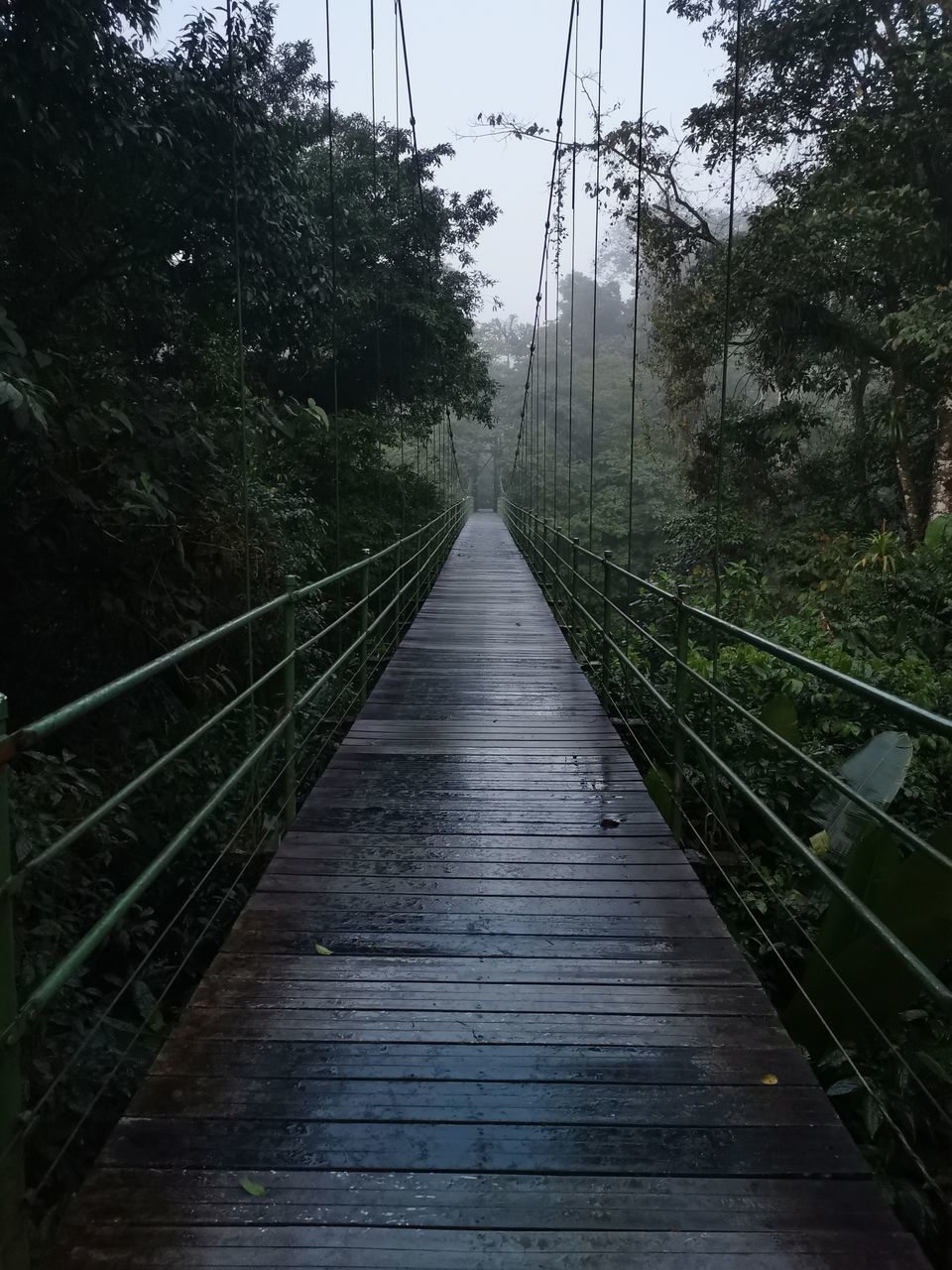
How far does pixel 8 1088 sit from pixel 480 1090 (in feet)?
2.87

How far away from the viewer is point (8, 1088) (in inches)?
54.1

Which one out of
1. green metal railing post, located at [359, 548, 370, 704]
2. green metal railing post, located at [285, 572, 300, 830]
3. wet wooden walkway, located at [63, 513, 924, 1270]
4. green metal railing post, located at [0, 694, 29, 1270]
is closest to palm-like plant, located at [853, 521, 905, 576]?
green metal railing post, located at [359, 548, 370, 704]

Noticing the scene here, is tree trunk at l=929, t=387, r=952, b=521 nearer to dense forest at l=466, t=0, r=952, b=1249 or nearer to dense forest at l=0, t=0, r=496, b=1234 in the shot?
dense forest at l=466, t=0, r=952, b=1249

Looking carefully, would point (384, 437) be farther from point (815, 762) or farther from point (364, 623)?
point (815, 762)

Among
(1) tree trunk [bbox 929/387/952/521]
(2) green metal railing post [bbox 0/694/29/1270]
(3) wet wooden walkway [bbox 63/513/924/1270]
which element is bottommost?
(3) wet wooden walkway [bbox 63/513/924/1270]

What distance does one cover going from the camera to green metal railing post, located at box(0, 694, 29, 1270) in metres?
1.35

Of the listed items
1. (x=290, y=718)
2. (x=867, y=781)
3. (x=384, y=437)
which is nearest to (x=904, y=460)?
(x=384, y=437)

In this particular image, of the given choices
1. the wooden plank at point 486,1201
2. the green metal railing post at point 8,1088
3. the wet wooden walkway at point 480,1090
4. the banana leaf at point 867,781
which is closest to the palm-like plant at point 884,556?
the banana leaf at point 867,781

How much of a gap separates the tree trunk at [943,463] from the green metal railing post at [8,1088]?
980 centimetres

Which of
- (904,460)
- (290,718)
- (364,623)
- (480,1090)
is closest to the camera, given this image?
(480,1090)

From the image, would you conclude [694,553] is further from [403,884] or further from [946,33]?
[403,884]

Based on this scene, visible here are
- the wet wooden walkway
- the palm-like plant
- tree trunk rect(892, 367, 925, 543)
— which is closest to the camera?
the wet wooden walkway

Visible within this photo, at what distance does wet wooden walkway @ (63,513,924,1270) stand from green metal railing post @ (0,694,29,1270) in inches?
5.4

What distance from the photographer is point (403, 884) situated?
9.62 feet
